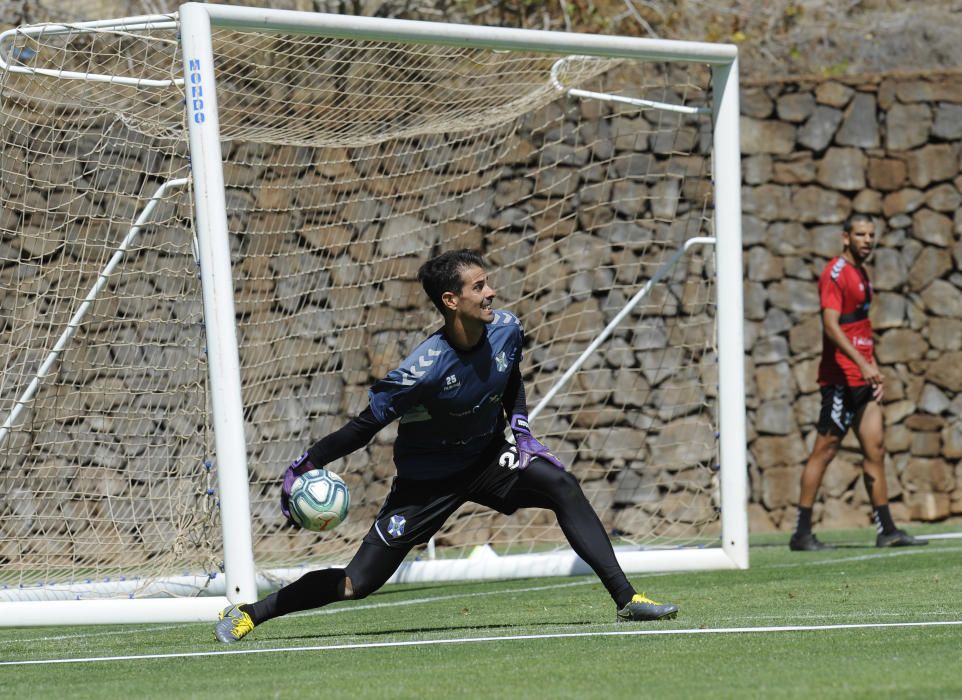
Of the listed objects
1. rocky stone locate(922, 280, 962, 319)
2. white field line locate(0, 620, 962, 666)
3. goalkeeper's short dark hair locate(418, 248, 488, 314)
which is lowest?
white field line locate(0, 620, 962, 666)

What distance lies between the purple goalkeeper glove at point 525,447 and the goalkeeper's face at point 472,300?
1.65 feet

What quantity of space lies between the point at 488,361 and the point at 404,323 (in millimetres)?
5042

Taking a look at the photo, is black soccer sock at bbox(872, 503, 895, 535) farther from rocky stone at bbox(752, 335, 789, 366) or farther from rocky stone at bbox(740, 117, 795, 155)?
rocky stone at bbox(740, 117, 795, 155)

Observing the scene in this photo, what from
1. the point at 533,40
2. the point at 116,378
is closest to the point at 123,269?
the point at 116,378

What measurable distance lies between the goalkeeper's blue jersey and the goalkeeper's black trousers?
272mm

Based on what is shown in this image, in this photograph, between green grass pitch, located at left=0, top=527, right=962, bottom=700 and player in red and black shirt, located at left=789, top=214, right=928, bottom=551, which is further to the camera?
player in red and black shirt, located at left=789, top=214, right=928, bottom=551

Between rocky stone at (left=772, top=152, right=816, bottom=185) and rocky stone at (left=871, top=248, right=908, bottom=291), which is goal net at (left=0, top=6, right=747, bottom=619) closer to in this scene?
rocky stone at (left=772, top=152, right=816, bottom=185)

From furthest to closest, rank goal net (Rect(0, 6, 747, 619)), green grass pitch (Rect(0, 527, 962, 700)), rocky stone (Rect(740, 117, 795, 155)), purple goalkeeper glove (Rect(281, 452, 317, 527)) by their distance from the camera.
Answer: rocky stone (Rect(740, 117, 795, 155)) → goal net (Rect(0, 6, 747, 619)) → purple goalkeeper glove (Rect(281, 452, 317, 527)) → green grass pitch (Rect(0, 527, 962, 700))

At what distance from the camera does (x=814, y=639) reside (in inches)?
216

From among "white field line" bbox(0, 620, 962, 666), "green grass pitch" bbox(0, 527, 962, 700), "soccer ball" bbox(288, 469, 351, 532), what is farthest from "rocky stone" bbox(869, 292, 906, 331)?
"soccer ball" bbox(288, 469, 351, 532)

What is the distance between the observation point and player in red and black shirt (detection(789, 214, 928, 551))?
10.4m

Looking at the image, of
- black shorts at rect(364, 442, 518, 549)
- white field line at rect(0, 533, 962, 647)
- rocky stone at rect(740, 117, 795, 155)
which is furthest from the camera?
rocky stone at rect(740, 117, 795, 155)

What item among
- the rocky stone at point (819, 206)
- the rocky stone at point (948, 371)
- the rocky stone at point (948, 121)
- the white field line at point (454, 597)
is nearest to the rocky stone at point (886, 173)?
the rocky stone at point (819, 206)

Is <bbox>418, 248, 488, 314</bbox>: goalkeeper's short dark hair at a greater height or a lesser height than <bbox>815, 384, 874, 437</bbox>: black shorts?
greater
